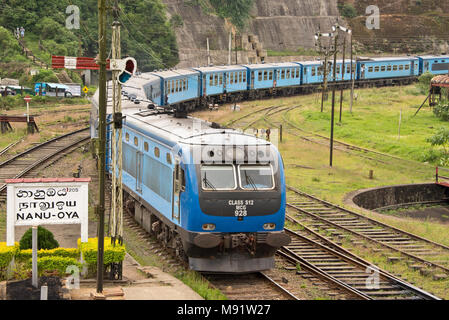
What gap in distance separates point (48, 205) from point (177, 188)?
2.98 m

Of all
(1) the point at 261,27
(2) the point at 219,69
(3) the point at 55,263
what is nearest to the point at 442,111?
(2) the point at 219,69

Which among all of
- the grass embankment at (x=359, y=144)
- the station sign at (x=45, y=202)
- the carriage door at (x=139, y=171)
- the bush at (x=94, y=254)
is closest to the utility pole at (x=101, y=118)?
the bush at (x=94, y=254)

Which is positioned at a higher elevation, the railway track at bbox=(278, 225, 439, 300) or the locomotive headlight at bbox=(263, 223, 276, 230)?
the locomotive headlight at bbox=(263, 223, 276, 230)

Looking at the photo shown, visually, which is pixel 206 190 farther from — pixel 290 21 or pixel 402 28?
pixel 402 28

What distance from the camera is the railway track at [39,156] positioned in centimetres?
2792

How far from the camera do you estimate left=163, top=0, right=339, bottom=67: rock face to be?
90.2m

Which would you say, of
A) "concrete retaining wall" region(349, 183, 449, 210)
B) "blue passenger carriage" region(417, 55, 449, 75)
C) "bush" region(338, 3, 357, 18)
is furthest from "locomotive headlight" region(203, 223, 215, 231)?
"bush" region(338, 3, 357, 18)

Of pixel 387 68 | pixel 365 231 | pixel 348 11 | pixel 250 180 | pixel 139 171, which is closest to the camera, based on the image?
pixel 250 180

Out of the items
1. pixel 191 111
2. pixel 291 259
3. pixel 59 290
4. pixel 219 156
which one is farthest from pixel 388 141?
pixel 59 290

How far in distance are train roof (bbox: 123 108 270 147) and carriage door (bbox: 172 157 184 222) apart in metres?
0.65

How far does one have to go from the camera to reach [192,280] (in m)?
15.4

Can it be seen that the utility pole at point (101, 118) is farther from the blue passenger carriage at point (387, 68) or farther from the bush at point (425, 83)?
the blue passenger carriage at point (387, 68)

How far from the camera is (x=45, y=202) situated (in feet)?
48.3

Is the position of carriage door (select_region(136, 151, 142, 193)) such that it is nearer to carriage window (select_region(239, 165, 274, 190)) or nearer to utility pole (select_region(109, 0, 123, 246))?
utility pole (select_region(109, 0, 123, 246))
